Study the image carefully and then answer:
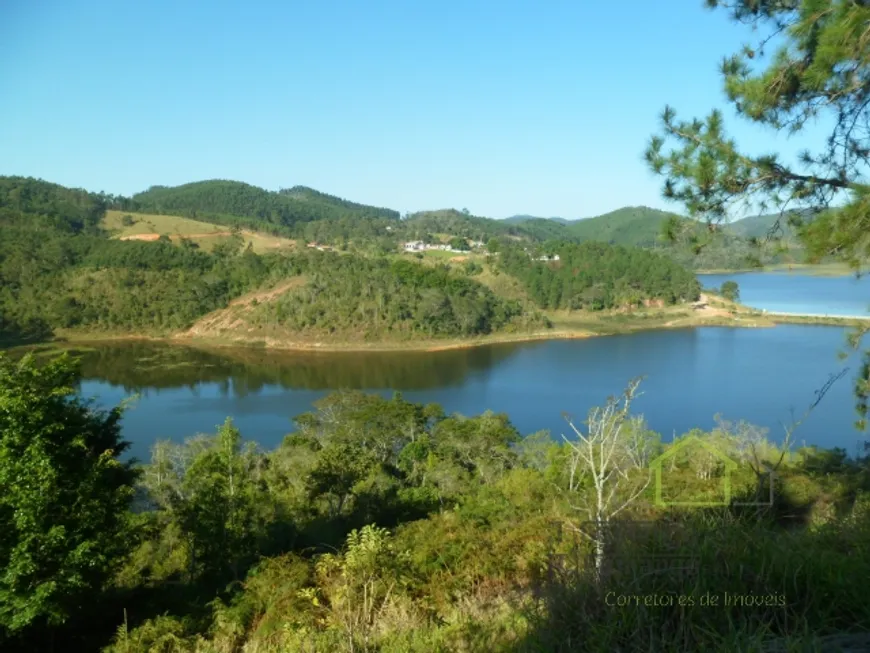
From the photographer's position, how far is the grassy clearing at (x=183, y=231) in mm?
46062

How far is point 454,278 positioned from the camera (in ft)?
118

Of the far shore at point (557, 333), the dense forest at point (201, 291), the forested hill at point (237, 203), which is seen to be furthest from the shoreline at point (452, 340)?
the forested hill at point (237, 203)

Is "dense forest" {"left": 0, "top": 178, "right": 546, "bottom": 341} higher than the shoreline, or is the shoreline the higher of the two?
"dense forest" {"left": 0, "top": 178, "right": 546, "bottom": 341}

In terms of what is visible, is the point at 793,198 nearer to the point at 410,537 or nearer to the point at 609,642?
the point at 609,642

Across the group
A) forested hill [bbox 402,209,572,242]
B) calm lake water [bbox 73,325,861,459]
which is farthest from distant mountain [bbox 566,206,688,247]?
calm lake water [bbox 73,325,861,459]

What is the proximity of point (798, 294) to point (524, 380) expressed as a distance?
105 feet

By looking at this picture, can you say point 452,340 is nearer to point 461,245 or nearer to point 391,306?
point 391,306

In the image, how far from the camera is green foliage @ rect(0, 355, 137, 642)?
128 inches

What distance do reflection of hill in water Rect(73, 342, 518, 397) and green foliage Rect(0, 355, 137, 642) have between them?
17082mm

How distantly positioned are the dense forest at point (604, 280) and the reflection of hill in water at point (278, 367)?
9.68 m

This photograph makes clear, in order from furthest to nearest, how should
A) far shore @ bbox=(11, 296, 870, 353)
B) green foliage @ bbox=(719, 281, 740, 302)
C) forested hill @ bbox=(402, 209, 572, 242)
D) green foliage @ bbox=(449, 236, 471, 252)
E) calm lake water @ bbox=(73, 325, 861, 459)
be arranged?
forested hill @ bbox=(402, 209, 572, 242), green foliage @ bbox=(449, 236, 471, 252), green foliage @ bbox=(719, 281, 740, 302), far shore @ bbox=(11, 296, 870, 353), calm lake water @ bbox=(73, 325, 861, 459)

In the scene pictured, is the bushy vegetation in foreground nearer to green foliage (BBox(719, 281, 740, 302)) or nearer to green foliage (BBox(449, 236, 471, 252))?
green foliage (BBox(719, 281, 740, 302))

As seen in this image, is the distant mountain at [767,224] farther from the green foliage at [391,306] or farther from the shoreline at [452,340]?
the green foliage at [391,306]

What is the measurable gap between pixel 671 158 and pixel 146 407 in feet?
62.8
